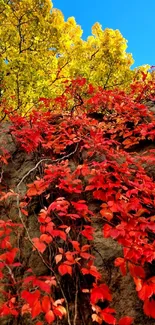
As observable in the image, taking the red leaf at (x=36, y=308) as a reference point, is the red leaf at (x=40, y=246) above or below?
above

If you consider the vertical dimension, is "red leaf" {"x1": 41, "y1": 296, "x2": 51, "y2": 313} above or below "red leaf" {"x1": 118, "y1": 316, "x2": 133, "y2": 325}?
above

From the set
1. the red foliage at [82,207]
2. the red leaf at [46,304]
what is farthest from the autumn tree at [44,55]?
the red leaf at [46,304]

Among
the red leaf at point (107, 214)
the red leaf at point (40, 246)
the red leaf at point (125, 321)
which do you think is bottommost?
the red leaf at point (125, 321)

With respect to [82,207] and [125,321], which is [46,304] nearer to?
[125,321]

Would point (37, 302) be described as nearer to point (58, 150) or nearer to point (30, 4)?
point (58, 150)

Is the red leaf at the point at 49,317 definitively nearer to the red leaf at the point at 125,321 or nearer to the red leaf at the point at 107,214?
the red leaf at the point at 125,321

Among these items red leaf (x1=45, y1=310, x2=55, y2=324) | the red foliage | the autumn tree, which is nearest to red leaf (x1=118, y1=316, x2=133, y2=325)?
the red foliage

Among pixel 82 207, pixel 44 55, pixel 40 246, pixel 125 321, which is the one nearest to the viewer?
pixel 125 321

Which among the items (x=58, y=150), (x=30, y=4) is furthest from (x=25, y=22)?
(x=58, y=150)

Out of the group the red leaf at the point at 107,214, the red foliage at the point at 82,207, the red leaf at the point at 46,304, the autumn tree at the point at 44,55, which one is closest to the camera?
the red leaf at the point at 46,304

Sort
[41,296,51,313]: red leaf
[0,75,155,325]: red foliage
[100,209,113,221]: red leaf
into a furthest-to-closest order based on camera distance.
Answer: [100,209,113,221]: red leaf
[0,75,155,325]: red foliage
[41,296,51,313]: red leaf

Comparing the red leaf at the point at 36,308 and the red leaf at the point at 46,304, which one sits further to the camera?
the red leaf at the point at 46,304

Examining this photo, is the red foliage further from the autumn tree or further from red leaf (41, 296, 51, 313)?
the autumn tree

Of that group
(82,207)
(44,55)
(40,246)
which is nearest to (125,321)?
(40,246)
